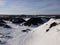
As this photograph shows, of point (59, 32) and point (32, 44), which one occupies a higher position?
point (59, 32)

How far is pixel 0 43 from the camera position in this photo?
15.0m

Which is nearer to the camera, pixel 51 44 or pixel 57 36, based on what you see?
pixel 51 44

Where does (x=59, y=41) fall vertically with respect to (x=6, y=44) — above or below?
above

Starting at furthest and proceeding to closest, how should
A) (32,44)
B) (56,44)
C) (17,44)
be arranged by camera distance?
(17,44) → (32,44) → (56,44)

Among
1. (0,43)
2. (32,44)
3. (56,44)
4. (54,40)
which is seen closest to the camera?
(56,44)

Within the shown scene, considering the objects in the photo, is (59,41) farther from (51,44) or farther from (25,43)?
(25,43)

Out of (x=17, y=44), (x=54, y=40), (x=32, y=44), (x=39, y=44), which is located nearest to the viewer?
(x=54, y=40)

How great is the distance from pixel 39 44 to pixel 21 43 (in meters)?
2.61

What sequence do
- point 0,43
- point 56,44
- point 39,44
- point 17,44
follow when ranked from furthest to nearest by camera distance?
1. point 0,43
2. point 17,44
3. point 39,44
4. point 56,44

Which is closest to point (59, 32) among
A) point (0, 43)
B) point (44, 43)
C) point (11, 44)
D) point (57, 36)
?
point (57, 36)

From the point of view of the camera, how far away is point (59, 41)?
421 inches

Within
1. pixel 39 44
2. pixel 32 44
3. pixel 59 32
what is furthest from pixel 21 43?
pixel 59 32

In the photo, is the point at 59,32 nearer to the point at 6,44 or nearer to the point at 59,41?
the point at 59,41

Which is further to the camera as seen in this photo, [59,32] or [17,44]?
[17,44]
